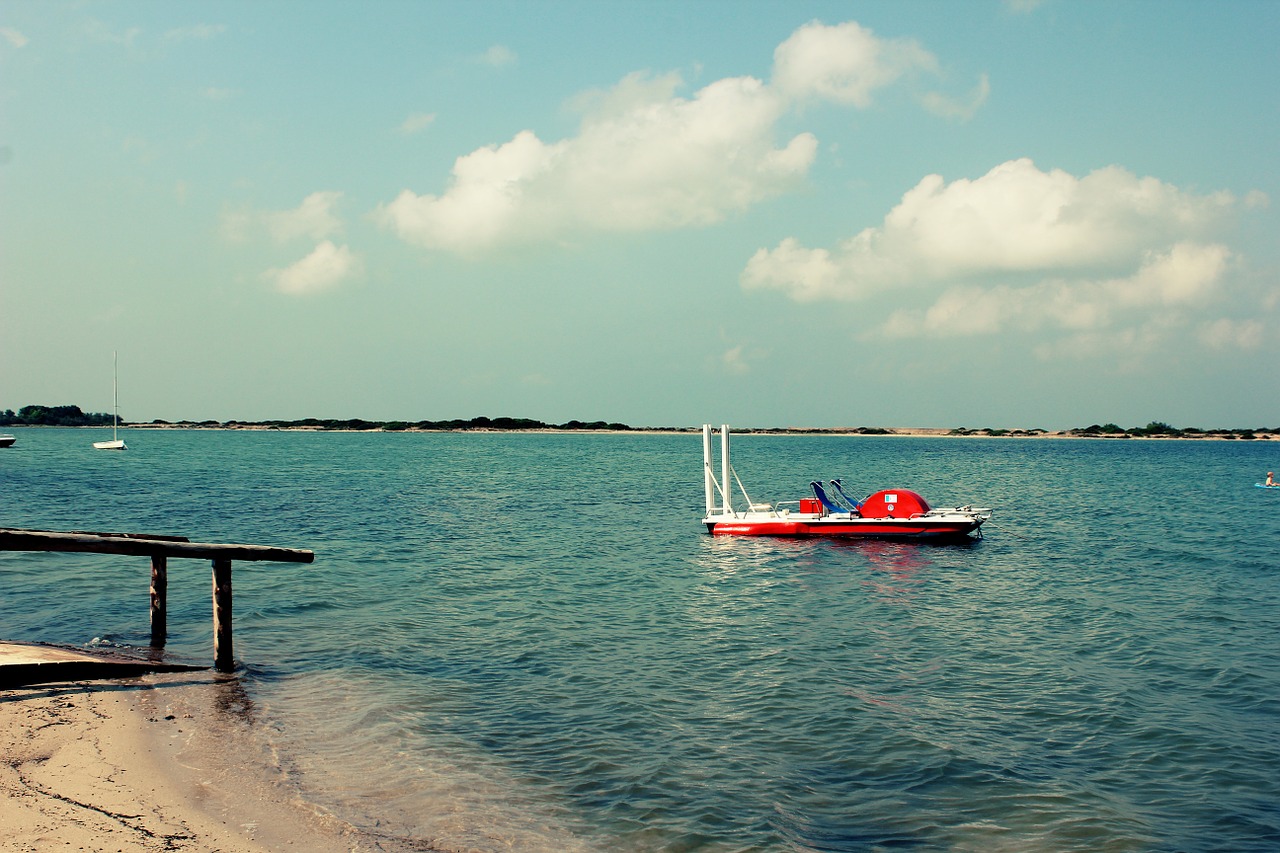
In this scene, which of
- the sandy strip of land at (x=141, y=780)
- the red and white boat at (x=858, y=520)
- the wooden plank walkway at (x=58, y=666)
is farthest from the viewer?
the red and white boat at (x=858, y=520)

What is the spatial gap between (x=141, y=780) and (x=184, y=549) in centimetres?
462

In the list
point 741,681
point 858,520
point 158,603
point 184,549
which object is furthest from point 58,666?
point 858,520

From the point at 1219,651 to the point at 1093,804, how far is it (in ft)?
31.7

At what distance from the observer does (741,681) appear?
1410 centimetres

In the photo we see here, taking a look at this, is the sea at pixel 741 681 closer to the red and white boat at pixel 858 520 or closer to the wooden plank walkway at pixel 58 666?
the red and white boat at pixel 858 520

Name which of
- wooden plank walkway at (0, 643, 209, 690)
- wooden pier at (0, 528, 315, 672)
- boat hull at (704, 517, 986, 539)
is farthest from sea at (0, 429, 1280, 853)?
wooden plank walkway at (0, 643, 209, 690)

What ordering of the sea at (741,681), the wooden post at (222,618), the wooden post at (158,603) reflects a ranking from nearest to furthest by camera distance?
1. the sea at (741,681)
2. the wooden post at (222,618)
3. the wooden post at (158,603)

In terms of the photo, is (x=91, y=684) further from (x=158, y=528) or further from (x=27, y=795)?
(x=158, y=528)

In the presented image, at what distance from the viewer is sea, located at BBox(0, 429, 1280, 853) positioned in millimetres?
9000

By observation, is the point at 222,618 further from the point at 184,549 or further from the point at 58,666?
the point at 58,666

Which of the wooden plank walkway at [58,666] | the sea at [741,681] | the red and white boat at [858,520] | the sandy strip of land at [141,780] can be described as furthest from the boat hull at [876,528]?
the sandy strip of land at [141,780]

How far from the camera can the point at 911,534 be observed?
32.2 meters

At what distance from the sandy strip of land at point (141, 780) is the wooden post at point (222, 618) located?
155 cm

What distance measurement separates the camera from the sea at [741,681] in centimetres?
900
